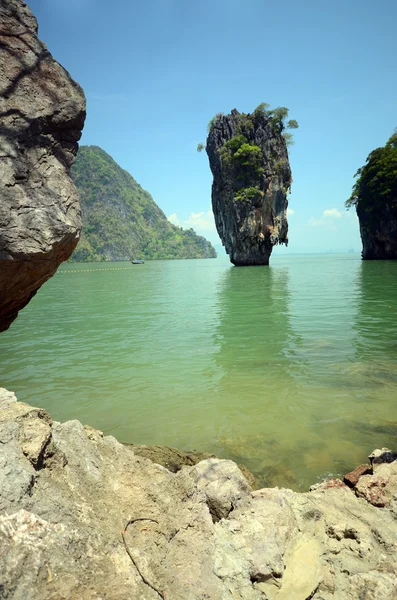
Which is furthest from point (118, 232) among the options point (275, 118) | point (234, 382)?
point (234, 382)

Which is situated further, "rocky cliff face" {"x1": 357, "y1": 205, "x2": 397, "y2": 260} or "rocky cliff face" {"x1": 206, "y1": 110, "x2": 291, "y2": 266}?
"rocky cliff face" {"x1": 206, "y1": 110, "x2": 291, "y2": 266}

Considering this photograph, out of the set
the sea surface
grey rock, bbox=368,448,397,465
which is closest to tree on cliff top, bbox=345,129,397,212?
the sea surface

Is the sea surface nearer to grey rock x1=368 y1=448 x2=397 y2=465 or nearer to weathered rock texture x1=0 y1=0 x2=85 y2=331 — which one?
grey rock x1=368 y1=448 x2=397 y2=465

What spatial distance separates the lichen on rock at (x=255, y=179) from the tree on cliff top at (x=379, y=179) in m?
9.77

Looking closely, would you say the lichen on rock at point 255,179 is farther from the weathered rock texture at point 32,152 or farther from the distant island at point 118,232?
the distant island at point 118,232

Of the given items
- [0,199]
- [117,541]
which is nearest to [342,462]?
[117,541]

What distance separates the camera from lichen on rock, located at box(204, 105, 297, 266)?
45.9m

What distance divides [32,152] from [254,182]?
150 feet

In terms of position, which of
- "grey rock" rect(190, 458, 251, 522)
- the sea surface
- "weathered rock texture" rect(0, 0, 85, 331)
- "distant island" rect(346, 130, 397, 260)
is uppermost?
"distant island" rect(346, 130, 397, 260)

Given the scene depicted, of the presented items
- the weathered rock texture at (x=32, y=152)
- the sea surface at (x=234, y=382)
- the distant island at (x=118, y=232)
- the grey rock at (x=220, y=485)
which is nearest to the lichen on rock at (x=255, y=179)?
the sea surface at (x=234, y=382)

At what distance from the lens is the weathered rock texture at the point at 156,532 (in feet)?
5.44

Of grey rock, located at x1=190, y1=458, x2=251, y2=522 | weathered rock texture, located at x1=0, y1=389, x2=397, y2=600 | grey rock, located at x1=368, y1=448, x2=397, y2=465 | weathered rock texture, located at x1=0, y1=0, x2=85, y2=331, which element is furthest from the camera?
grey rock, located at x1=368, y1=448, x2=397, y2=465

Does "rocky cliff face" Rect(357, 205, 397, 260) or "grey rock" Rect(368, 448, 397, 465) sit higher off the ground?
"rocky cliff face" Rect(357, 205, 397, 260)

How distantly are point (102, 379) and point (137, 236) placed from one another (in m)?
173
